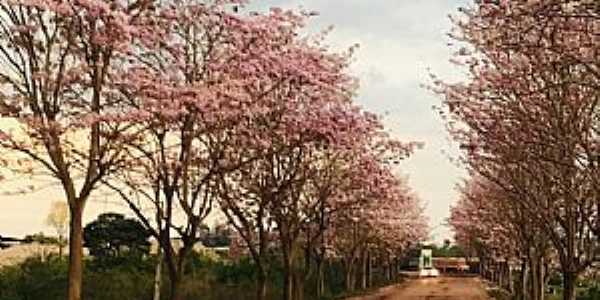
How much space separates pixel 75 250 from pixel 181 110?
322cm

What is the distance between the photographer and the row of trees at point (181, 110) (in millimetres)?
16578

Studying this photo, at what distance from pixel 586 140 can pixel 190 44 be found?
8.50m

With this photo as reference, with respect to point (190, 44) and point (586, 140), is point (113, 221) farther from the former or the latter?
point (586, 140)

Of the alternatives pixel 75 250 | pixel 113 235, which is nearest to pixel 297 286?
pixel 113 235

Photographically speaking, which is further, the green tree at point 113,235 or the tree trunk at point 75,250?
the green tree at point 113,235

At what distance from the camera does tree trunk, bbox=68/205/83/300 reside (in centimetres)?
1677

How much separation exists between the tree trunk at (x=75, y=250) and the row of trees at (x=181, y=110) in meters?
0.02

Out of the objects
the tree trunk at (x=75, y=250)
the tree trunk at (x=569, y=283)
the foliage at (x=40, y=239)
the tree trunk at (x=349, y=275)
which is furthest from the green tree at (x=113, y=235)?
the tree trunk at (x=75, y=250)

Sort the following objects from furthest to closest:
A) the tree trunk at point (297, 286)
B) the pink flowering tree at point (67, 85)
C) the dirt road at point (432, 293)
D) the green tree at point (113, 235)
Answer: the dirt road at point (432, 293), the green tree at point (113, 235), the tree trunk at point (297, 286), the pink flowering tree at point (67, 85)

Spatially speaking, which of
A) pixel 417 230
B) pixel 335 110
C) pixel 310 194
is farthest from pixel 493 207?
pixel 417 230

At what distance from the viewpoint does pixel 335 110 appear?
90.0ft

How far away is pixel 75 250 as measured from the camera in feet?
55.1

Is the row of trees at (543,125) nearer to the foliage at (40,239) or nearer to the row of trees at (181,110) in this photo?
the row of trees at (181,110)

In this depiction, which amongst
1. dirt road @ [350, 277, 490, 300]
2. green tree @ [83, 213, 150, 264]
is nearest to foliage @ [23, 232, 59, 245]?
green tree @ [83, 213, 150, 264]
